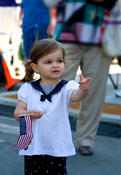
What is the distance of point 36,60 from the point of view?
8.93 ft

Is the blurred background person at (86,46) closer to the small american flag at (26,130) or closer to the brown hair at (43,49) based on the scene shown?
the brown hair at (43,49)

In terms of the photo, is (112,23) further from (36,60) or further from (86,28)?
(36,60)

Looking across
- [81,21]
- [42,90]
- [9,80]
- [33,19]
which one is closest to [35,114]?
[42,90]

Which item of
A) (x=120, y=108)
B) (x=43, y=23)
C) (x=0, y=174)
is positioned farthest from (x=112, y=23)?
(x=43, y=23)

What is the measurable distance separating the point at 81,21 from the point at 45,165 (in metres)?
1.40

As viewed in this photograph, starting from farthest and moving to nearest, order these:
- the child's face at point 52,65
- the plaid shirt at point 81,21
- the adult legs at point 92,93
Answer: the adult legs at point 92,93, the plaid shirt at point 81,21, the child's face at point 52,65

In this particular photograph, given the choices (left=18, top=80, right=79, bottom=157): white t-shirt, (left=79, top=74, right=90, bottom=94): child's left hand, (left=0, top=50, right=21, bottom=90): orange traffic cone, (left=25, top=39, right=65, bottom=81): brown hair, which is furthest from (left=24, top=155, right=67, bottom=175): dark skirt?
(left=0, top=50, right=21, bottom=90): orange traffic cone

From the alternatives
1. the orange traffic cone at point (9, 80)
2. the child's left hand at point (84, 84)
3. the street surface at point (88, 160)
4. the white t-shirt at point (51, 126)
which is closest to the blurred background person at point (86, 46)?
the street surface at point (88, 160)

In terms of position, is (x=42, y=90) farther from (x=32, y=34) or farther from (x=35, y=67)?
(x=32, y=34)

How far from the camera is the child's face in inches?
103

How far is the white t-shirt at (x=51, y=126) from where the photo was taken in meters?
2.63

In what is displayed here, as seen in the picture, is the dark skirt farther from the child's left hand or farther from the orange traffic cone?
the orange traffic cone

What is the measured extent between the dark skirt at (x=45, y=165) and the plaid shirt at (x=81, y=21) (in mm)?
1278

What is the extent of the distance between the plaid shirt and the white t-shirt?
1.03m
